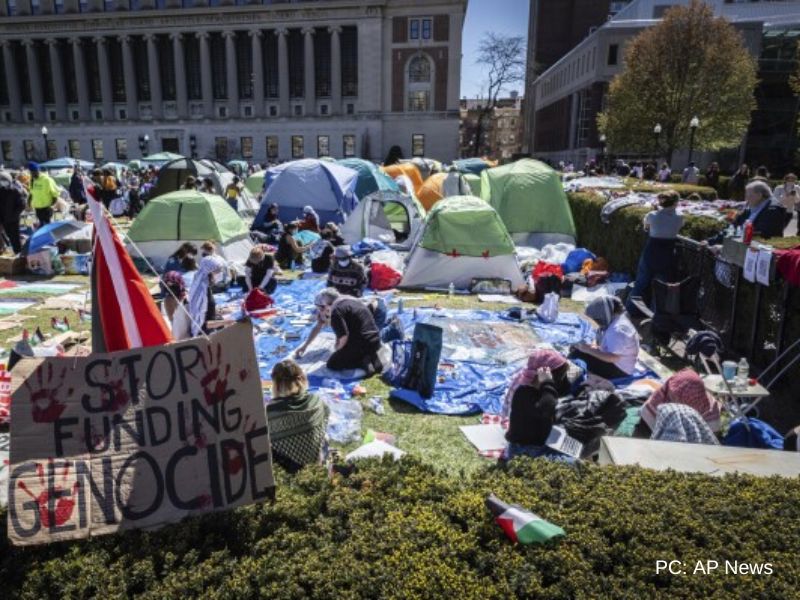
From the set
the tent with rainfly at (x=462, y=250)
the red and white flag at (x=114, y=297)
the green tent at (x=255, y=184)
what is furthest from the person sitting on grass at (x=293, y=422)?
the green tent at (x=255, y=184)

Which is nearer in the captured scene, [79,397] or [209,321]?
[79,397]

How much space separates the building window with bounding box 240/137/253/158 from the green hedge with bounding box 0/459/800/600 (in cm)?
5851

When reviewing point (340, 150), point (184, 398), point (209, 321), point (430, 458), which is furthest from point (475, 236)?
point (340, 150)

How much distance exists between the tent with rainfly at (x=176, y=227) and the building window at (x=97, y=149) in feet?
179

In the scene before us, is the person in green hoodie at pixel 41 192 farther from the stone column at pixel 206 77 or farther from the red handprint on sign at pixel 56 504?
the stone column at pixel 206 77

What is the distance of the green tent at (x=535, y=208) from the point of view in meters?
14.1

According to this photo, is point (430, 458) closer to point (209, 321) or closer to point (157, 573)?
point (157, 573)

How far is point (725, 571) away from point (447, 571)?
1.23 meters

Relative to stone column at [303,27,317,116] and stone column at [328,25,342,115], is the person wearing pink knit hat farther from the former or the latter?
stone column at [303,27,317,116]

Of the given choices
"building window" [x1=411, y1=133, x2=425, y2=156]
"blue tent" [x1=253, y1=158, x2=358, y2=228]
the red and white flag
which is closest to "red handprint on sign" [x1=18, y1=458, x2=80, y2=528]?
the red and white flag

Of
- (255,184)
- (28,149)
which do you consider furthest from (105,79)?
(255,184)

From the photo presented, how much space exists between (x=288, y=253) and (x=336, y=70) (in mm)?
45957

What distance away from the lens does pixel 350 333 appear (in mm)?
6828

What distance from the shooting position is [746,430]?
4.45 meters
